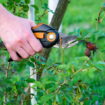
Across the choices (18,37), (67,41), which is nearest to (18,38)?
(18,37)

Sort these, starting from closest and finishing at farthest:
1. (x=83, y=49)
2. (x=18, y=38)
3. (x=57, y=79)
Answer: (x=18, y=38)
(x=57, y=79)
(x=83, y=49)

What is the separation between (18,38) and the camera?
5.60 feet

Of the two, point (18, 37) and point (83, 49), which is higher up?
point (18, 37)

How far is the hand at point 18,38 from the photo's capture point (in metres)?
1.71

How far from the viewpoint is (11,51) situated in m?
1.76

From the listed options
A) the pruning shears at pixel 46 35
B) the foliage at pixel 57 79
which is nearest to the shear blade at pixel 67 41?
the foliage at pixel 57 79

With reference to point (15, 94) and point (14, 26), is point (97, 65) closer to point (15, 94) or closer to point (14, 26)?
point (14, 26)

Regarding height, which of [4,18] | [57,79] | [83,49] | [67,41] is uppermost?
[4,18]

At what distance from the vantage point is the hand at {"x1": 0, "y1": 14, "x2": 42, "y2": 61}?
67.4 inches

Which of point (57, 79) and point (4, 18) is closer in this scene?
point (4, 18)

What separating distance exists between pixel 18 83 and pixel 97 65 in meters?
0.51

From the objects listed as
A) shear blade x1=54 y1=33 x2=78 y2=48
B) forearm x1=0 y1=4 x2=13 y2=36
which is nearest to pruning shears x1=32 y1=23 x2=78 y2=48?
forearm x1=0 y1=4 x2=13 y2=36

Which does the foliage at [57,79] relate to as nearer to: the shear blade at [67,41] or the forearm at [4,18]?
the shear blade at [67,41]

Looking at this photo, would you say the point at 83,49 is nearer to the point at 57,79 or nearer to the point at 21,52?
the point at 57,79
